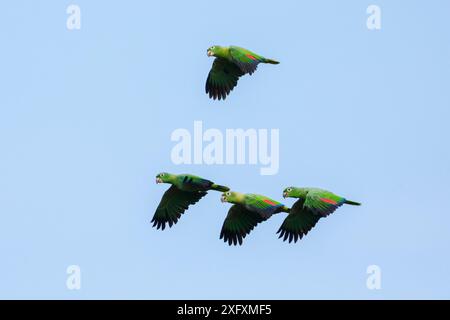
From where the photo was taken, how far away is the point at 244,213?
1548 inches

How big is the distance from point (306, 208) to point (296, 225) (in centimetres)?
163

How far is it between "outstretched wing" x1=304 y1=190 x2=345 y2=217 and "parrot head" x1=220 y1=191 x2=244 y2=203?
2.03 meters

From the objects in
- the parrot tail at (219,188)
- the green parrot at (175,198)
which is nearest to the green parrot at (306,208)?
the parrot tail at (219,188)

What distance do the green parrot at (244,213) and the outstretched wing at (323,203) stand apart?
1.38 m

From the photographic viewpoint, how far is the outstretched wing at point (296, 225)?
38.8 m

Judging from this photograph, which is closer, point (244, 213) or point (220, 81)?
point (244, 213)

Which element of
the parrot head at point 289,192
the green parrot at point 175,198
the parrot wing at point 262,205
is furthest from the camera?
the green parrot at point 175,198

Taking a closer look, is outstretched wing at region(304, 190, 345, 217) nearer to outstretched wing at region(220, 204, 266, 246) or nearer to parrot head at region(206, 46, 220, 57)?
outstretched wing at region(220, 204, 266, 246)

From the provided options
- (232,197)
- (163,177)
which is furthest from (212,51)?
(232,197)

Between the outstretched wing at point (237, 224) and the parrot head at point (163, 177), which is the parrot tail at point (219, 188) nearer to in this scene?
the outstretched wing at point (237, 224)

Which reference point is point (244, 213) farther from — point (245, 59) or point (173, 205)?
point (245, 59)

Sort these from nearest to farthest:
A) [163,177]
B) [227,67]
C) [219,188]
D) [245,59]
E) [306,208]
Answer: [306,208] → [245,59] → [219,188] → [163,177] → [227,67]
